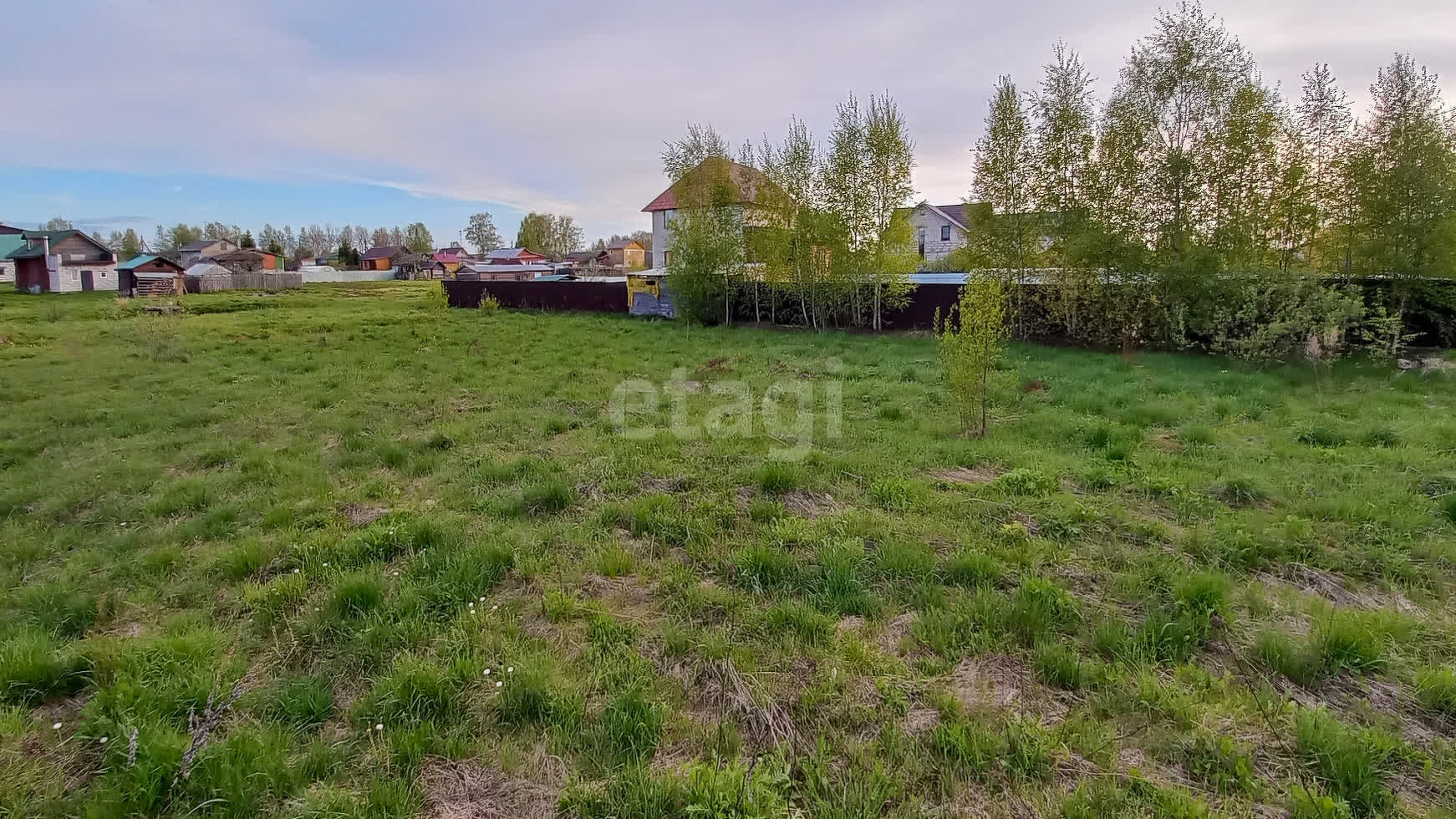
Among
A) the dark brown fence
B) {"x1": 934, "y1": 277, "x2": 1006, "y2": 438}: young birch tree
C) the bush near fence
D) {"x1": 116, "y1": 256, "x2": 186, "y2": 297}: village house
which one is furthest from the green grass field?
the bush near fence

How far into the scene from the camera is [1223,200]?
984cm

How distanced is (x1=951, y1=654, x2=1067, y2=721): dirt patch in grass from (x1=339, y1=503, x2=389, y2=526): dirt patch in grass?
3392 millimetres

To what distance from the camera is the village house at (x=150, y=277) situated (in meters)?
30.8

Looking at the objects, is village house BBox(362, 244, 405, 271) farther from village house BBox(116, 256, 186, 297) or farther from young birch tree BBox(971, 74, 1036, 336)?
young birch tree BBox(971, 74, 1036, 336)

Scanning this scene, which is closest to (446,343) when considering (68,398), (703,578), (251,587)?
(68,398)

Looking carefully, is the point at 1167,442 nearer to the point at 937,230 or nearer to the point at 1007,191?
the point at 1007,191

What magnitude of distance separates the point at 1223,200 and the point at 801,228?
7665 mm

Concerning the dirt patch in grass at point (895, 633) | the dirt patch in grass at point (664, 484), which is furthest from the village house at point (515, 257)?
the dirt patch in grass at point (895, 633)

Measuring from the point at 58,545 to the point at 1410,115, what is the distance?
15143mm

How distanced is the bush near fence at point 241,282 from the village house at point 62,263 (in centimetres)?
432

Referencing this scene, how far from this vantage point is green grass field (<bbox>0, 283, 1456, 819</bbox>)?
6.15 ft

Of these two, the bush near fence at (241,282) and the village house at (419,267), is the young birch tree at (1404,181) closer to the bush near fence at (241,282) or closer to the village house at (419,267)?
the bush near fence at (241,282)

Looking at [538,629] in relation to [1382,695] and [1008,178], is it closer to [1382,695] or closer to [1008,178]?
[1382,695]

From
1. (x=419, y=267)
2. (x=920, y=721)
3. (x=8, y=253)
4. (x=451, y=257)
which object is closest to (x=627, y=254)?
(x=419, y=267)
